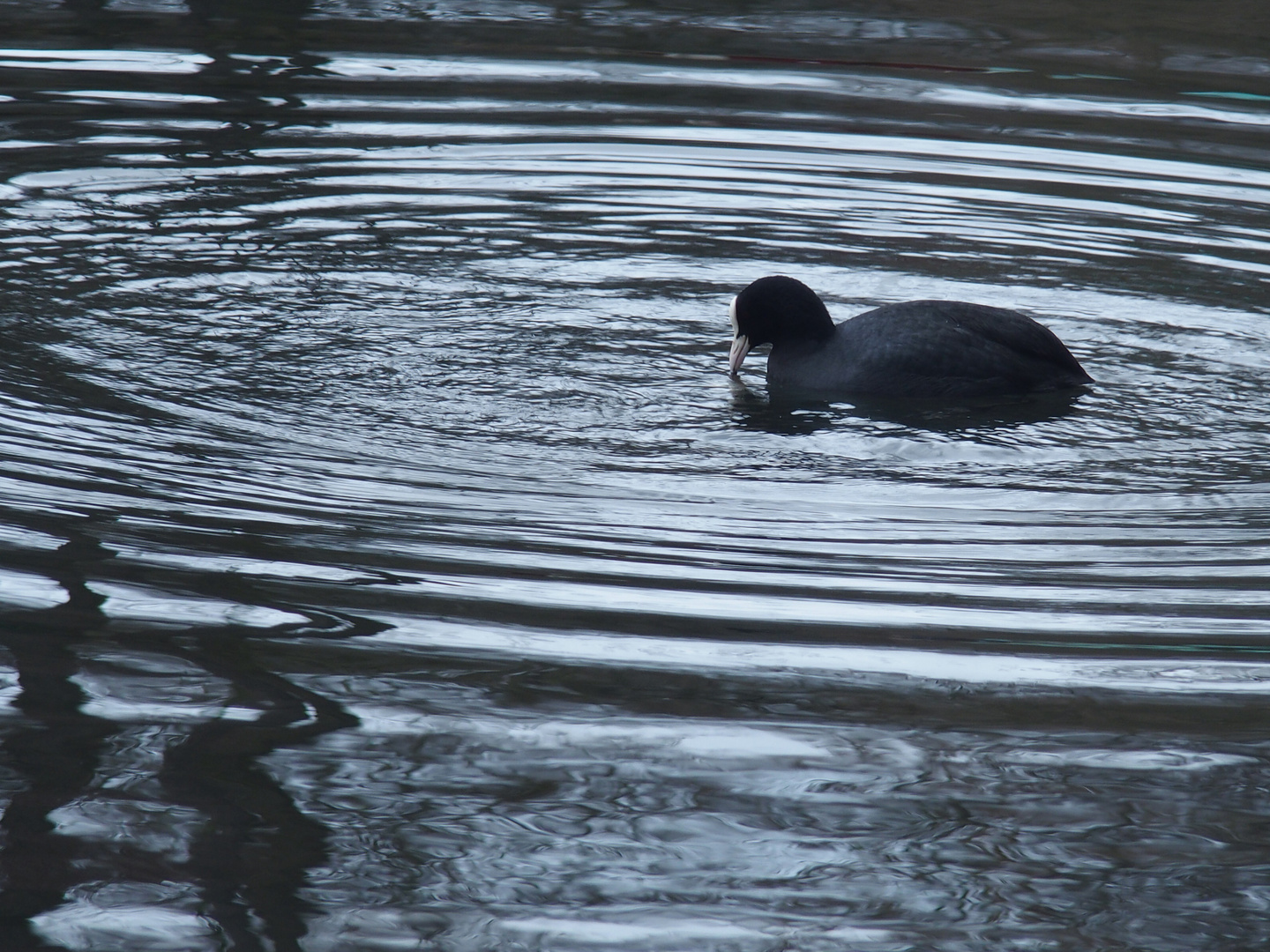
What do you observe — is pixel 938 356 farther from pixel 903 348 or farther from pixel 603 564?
pixel 603 564

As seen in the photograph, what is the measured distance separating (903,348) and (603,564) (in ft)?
8.01

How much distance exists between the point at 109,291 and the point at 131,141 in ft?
12.2

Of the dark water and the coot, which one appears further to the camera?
the coot

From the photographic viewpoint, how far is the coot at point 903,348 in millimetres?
7008

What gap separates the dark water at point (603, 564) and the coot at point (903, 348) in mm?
165

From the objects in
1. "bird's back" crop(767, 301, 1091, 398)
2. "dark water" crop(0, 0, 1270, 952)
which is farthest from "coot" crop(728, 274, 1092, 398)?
"dark water" crop(0, 0, 1270, 952)

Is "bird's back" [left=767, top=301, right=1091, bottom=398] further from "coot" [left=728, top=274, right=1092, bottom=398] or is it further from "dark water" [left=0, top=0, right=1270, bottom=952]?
"dark water" [left=0, top=0, right=1270, bottom=952]

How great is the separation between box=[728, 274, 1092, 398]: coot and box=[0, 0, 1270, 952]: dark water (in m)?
0.16

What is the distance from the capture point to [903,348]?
6984 mm

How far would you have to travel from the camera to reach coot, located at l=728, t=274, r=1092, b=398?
7008 mm

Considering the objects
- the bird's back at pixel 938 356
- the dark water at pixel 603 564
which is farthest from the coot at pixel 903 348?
the dark water at pixel 603 564

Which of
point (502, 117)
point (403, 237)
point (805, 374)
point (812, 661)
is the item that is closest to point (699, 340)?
point (805, 374)

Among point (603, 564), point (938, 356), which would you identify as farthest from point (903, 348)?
point (603, 564)

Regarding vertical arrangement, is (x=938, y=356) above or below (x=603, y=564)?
above
